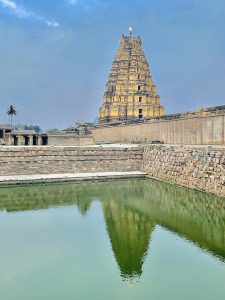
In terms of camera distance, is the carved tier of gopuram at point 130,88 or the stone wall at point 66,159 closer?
the stone wall at point 66,159

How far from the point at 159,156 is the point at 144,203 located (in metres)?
6.82

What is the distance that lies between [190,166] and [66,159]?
8070 mm

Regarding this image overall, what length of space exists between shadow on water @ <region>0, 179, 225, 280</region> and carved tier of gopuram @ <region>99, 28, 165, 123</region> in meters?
22.2

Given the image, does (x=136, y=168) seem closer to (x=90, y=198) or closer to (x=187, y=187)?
(x=187, y=187)

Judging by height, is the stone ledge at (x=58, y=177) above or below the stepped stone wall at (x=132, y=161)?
below

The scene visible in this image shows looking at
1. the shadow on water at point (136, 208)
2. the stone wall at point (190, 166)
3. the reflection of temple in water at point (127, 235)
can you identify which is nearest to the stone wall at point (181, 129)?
the stone wall at point (190, 166)

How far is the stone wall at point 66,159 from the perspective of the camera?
22172mm

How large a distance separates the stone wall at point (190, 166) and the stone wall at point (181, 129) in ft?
9.16

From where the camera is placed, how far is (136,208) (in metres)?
15.2

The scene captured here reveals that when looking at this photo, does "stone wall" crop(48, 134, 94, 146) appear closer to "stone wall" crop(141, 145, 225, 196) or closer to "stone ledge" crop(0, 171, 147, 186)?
"stone wall" crop(141, 145, 225, 196)

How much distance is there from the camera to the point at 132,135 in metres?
35.3

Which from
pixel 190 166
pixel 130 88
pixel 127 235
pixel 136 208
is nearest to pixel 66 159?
pixel 190 166

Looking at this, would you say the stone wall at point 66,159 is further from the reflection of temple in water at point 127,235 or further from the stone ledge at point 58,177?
the reflection of temple in water at point 127,235

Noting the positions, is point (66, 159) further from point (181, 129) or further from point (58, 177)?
point (181, 129)
